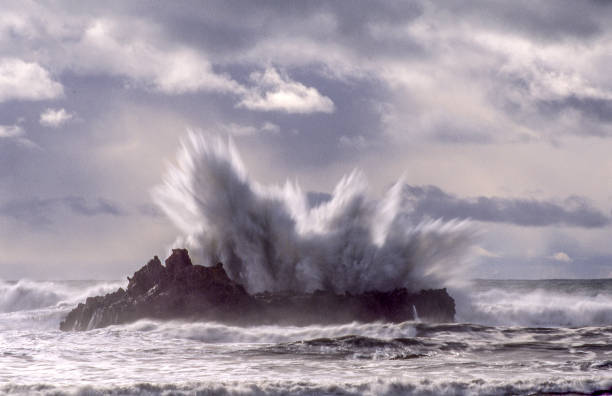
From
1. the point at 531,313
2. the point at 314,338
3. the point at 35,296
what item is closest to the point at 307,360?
the point at 314,338

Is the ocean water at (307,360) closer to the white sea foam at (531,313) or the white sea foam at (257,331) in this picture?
the white sea foam at (257,331)

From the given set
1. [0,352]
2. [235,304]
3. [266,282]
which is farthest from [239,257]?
[0,352]

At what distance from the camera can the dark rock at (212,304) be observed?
18.1 m

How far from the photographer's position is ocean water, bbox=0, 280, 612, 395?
9.89 meters

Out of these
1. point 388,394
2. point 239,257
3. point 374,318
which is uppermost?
point 239,257

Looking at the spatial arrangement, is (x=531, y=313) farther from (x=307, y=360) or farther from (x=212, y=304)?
(x=307, y=360)

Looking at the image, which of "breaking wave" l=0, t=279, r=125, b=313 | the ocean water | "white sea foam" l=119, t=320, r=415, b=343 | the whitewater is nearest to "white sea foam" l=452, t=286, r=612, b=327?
the whitewater

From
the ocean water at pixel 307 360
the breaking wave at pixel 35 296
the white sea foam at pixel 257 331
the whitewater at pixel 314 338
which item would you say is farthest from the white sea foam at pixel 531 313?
the breaking wave at pixel 35 296

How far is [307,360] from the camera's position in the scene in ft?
42.0

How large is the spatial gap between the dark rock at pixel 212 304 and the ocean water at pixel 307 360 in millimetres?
672

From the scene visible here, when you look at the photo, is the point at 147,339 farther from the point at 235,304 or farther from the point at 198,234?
the point at 198,234

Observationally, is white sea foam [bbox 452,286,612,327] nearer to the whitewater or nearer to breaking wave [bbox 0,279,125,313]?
the whitewater

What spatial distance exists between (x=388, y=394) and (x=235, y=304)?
9154 mm

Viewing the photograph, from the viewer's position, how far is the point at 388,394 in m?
9.66
